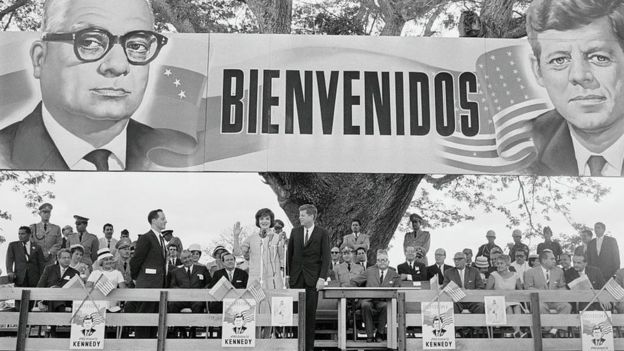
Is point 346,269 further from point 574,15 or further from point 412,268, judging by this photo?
point 574,15

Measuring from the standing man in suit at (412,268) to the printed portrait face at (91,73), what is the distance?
4.62 metres

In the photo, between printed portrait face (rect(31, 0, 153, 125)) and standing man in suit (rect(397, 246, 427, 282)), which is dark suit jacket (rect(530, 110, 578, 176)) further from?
printed portrait face (rect(31, 0, 153, 125))

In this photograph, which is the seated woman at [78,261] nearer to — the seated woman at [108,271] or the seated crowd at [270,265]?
the seated crowd at [270,265]

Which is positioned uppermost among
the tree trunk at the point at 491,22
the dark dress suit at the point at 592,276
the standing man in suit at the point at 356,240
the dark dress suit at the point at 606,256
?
the tree trunk at the point at 491,22

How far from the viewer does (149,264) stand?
314 inches

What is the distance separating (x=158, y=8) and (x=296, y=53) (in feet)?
15.1

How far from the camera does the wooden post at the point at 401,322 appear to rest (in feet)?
24.0

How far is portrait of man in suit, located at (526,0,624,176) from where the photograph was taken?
31.8 ft

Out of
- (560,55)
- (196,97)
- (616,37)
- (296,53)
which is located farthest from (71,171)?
(616,37)

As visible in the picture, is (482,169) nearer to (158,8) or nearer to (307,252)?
(307,252)

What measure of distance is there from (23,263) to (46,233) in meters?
0.75

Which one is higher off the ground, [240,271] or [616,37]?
[616,37]

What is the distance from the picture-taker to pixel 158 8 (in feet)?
43.1

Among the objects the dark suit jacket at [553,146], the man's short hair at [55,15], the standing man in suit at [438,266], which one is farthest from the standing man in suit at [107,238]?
the dark suit jacket at [553,146]
